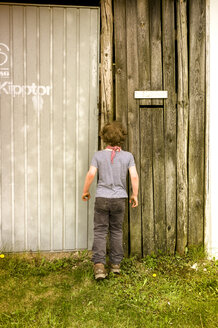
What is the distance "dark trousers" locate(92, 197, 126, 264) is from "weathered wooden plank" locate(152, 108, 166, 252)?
2.12ft

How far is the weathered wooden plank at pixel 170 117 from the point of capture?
12.9ft

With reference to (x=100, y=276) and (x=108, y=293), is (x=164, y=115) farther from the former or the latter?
(x=108, y=293)

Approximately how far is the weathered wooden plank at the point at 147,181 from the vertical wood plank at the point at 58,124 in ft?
3.45

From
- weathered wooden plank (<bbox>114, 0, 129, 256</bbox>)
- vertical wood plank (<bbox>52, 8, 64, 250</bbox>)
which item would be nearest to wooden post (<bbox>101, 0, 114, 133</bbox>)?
weathered wooden plank (<bbox>114, 0, 129, 256</bbox>)

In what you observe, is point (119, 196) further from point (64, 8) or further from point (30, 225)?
point (64, 8)

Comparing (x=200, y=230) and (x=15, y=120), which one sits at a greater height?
(x=15, y=120)

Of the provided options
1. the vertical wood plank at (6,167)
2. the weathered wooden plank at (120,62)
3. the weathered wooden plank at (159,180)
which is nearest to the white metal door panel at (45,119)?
the vertical wood plank at (6,167)

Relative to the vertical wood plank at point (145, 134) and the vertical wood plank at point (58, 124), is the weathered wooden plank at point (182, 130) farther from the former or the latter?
the vertical wood plank at point (58, 124)

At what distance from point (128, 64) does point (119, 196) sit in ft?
5.37

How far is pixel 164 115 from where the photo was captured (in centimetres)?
401

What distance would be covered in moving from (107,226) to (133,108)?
1478mm

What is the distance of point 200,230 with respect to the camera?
4.11m

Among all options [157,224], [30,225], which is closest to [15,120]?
[30,225]

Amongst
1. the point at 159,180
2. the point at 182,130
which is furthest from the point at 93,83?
the point at 159,180
